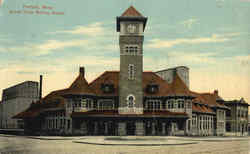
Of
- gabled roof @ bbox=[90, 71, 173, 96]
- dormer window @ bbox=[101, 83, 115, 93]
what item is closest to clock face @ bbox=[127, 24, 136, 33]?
gabled roof @ bbox=[90, 71, 173, 96]

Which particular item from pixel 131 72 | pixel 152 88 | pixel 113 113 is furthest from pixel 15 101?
pixel 152 88

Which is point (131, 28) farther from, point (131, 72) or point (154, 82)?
point (154, 82)

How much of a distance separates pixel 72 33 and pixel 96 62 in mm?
2646

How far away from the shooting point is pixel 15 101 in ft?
69.6

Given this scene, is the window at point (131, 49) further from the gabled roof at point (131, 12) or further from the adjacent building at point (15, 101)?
the adjacent building at point (15, 101)

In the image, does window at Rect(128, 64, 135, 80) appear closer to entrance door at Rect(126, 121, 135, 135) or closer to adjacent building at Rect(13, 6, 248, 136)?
adjacent building at Rect(13, 6, 248, 136)

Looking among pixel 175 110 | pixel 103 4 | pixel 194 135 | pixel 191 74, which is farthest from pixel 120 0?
pixel 194 135

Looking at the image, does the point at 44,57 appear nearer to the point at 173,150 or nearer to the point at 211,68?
the point at 173,150

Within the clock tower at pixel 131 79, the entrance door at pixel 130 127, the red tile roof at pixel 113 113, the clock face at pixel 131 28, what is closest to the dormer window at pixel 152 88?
the clock tower at pixel 131 79

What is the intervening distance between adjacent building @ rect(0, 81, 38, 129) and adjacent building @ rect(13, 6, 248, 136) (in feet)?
11.9

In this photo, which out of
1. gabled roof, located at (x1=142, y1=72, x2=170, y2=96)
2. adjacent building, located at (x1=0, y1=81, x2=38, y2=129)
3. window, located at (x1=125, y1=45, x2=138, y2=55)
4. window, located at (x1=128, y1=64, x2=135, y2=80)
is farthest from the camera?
gabled roof, located at (x1=142, y1=72, x2=170, y2=96)

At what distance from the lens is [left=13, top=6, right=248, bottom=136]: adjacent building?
96.4 feet

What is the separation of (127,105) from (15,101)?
1184cm

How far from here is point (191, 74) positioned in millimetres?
22359
